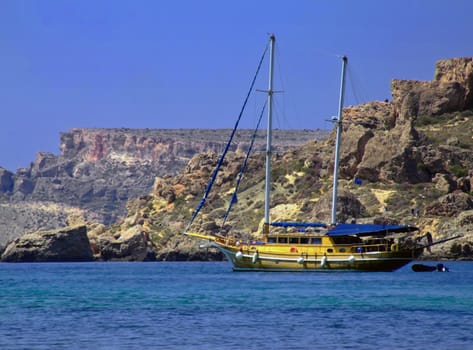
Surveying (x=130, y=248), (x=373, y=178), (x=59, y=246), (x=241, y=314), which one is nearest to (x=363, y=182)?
(x=373, y=178)

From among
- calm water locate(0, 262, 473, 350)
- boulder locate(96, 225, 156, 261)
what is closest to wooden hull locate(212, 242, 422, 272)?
calm water locate(0, 262, 473, 350)

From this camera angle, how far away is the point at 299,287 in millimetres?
68625

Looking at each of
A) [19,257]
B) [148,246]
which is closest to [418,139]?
[148,246]

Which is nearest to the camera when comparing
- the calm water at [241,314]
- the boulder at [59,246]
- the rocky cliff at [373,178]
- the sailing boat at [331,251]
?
the calm water at [241,314]

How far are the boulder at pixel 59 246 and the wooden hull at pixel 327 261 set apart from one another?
196 feet

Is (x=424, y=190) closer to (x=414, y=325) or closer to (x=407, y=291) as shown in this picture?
(x=407, y=291)

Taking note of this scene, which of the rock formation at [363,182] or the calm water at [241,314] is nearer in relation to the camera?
the calm water at [241,314]

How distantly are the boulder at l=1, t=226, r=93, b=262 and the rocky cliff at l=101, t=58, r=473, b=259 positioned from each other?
9.51 meters

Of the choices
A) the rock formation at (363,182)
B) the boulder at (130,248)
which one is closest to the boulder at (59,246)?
the boulder at (130,248)

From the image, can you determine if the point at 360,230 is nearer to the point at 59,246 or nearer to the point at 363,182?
the point at 363,182

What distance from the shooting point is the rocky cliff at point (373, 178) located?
134 m

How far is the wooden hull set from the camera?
85625 mm

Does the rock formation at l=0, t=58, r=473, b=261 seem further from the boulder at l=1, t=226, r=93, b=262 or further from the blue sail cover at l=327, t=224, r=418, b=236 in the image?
the blue sail cover at l=327, t=224, r=418, b=236

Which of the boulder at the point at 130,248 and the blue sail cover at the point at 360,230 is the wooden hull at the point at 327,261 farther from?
the boulder at the point at 130,248
